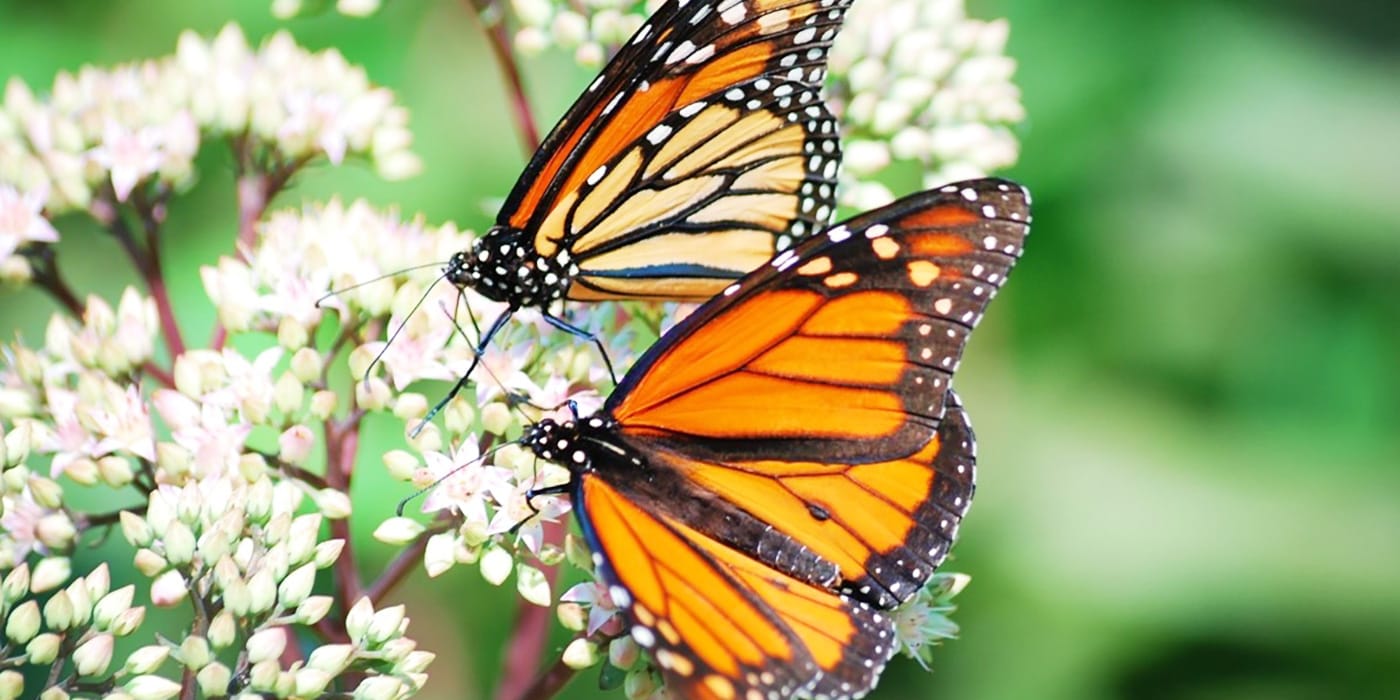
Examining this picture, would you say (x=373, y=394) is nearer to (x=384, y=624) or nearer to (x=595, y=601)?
(x=384, y=624)

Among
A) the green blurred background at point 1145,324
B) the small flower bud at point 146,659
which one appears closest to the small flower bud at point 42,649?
the small flower bud at point 146,659

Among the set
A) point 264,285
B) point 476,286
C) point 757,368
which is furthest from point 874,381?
point 264,285

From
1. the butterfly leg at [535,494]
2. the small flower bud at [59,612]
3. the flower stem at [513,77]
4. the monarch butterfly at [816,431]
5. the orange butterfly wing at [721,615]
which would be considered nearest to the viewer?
the orange butterfly wing at [721,615]

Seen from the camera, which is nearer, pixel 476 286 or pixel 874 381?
pixel 874 381

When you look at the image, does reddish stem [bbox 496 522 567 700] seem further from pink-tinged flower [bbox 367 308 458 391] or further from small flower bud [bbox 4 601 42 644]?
small flower bud [bbox 4 601 42 644]

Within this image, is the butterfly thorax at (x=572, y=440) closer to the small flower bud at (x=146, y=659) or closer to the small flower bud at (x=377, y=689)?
the small flower bud at (x=377, y=689)

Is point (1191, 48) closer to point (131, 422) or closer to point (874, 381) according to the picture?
point (874, 381)
